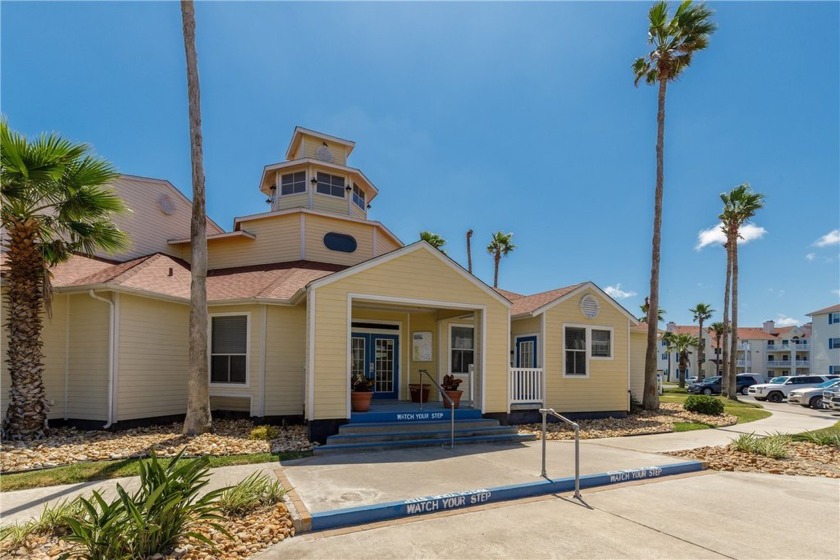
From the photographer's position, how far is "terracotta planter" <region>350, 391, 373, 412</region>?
10547 millimetres

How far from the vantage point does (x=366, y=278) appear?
10477mm

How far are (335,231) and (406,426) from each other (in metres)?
8.62

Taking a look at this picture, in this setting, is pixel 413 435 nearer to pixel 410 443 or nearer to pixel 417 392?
pixel 410 443

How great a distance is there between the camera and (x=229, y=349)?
40.5 feet

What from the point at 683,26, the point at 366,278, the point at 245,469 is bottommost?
the point at 245,469

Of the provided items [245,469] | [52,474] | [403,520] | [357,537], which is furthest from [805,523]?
[52,474]

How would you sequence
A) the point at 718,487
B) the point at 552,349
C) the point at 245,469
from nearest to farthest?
the point at 718,487
the point at 245,469
the point at 552,349

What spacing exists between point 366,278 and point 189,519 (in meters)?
6.47

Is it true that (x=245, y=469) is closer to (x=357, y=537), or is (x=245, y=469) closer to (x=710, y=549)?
(x=357, y=537)

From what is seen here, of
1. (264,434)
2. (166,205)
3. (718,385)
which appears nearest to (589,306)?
(264,434)

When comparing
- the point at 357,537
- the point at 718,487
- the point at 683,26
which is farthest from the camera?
the point at 683,26

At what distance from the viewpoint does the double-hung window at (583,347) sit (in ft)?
47.8

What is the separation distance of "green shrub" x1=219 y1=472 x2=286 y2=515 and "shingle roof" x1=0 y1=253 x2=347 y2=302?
235 inches

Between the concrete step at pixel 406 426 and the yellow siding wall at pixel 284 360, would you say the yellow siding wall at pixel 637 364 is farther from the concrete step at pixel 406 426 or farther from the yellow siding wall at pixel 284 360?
the yellow siding wall at pixel 284 360
